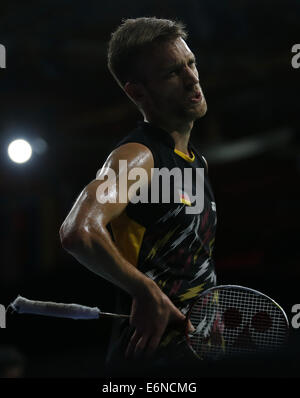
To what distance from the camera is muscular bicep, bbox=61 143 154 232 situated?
1739mm

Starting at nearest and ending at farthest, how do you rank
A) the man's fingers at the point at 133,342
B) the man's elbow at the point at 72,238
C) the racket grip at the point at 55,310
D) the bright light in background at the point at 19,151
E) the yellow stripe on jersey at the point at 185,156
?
the man's elbow at the point at 72,238 < the man's fingers at the point at 133,342 < the racket grip at the point at 55,310 < the yellow stripe on jersey at the point at 185,156 < the bright light in background at the point at 19,151

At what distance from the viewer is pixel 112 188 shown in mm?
1813

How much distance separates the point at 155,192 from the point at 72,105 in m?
4.61

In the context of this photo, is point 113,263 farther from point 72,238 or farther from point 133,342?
point 133,342

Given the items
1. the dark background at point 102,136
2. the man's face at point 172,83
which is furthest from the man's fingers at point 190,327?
the dark background at point 102,136

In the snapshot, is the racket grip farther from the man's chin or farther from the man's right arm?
the man's chin

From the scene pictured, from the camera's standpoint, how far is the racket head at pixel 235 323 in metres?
1.90

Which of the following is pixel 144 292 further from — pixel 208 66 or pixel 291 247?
pixel 291 247

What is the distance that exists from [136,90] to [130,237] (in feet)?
1.91

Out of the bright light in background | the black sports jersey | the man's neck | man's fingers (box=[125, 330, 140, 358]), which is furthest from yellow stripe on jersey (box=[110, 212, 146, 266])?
the bright light in background

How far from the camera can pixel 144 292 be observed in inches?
68.6

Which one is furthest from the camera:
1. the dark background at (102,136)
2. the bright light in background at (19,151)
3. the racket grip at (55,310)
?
the bright light in background at (19,151)

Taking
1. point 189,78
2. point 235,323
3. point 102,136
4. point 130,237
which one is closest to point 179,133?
point 189,78

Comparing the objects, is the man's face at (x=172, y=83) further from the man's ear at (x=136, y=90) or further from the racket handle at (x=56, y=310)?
the racket handle at (x=56, y=310)
